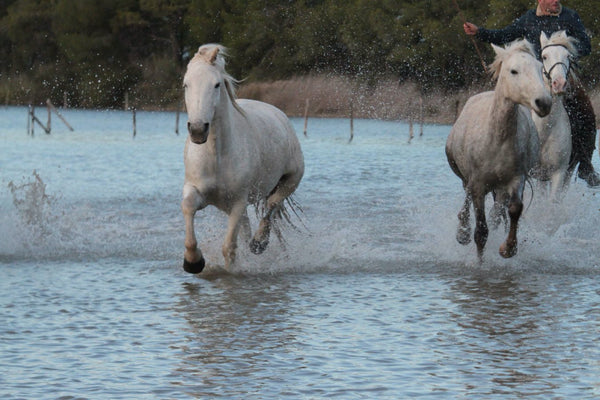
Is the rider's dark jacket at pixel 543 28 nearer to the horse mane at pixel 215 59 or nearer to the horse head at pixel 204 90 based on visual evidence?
the horse mane at pixel 215 59

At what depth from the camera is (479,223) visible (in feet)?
35.7

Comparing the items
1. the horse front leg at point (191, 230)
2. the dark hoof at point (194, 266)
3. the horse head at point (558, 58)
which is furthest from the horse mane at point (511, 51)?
the dark hoof at point (194, 266)

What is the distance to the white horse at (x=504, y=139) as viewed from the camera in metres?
9.99

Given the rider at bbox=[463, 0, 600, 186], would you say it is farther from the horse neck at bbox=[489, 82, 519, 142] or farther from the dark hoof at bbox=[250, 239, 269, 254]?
the dark hoof at bbox=[250, 239, 269, 254]

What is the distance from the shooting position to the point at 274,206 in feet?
38.2

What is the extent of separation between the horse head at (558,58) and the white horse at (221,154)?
8.22ft

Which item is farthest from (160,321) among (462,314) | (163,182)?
(163,182)

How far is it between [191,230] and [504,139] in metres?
2.77

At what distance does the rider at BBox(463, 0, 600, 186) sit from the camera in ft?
38.6

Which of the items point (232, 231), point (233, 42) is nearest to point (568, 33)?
point (232, 231)

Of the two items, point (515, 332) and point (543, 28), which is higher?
point (543, 28)

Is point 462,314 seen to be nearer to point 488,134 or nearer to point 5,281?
point 488,134

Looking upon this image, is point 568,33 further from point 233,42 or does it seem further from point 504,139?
point 233,42

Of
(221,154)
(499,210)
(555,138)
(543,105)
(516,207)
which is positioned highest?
(543,105)
